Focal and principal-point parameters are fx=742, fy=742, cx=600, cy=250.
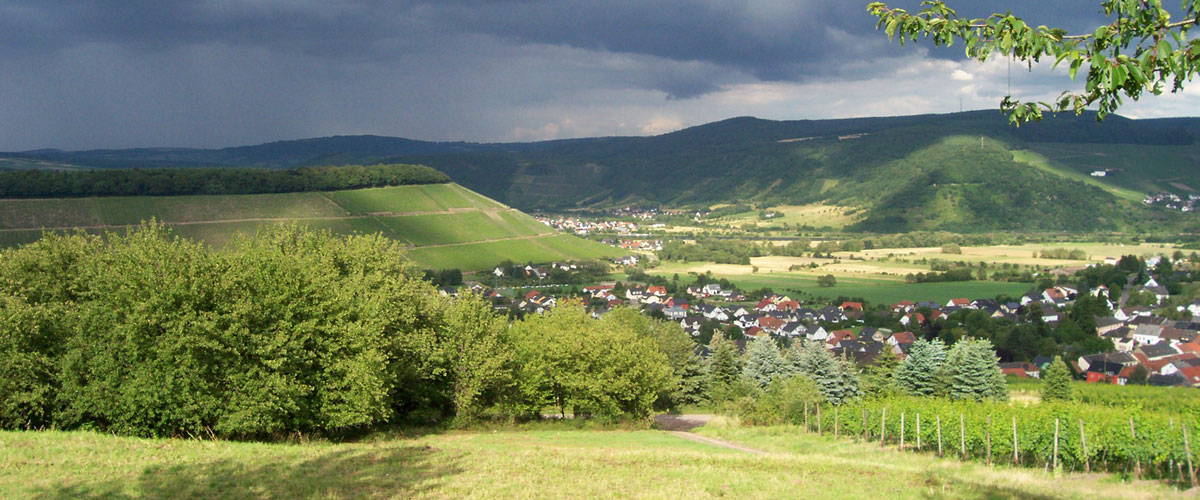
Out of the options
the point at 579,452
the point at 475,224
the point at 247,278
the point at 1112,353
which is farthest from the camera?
the point at 475,224

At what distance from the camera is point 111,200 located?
101 m

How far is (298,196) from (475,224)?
98.4 feet

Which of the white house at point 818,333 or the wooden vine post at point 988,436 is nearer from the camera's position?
the wooden vine post at point 988,436

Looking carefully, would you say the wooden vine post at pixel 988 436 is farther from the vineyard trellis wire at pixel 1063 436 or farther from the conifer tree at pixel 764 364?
the conifer tree at pixel 764 364

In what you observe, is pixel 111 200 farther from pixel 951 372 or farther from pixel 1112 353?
pixel 1112 353

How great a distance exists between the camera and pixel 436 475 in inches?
550

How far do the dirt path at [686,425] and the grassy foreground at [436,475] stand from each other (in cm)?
1101

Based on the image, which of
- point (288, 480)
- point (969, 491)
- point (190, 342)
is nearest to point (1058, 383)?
point (969, 491)

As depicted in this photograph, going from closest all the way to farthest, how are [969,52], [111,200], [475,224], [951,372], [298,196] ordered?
Result: [969,52], [951,372], [111,200], [298,196], [475,224]

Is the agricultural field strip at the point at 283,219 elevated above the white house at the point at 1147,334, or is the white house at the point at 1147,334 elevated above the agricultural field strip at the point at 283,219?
the agricultural field strip at the point at 283,219

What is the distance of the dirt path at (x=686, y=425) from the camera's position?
28.9 metres

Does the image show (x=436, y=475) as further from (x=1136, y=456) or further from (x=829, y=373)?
(x=829, y=373)

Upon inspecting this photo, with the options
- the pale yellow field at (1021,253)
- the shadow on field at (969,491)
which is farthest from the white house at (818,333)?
the pale yellow field at (1021,253)

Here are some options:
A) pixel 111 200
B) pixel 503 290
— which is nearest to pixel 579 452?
pixel 503 290
